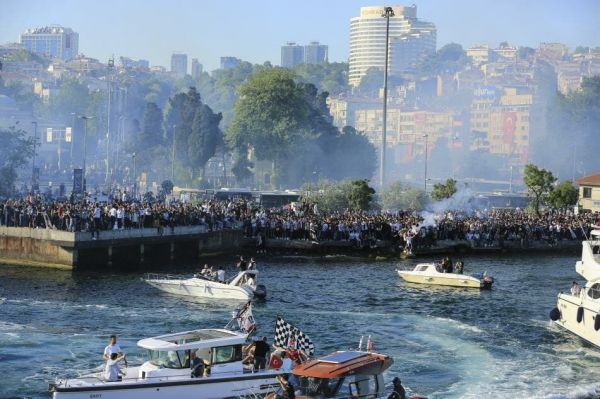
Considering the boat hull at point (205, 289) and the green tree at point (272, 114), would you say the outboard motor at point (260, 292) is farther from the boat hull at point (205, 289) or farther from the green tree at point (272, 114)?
the green tree at point (272, 114)

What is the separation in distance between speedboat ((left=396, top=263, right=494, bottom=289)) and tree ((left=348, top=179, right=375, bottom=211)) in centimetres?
3317

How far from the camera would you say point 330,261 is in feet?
245

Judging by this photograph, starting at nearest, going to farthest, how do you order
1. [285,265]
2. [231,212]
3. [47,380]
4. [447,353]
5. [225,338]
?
[225,338] → [47,380] → [447,353] → [285,265] → [231,212]

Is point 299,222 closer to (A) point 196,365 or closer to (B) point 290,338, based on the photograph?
(B) point 290,338

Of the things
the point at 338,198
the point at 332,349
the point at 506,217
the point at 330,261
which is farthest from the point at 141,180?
the point at 332,349

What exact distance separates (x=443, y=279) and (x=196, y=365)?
103 ft

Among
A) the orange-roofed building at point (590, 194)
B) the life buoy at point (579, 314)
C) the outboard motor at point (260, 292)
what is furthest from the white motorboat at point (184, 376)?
the orange-roofed building at point (590, 194)

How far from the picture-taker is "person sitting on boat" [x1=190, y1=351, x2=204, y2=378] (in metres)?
33.9

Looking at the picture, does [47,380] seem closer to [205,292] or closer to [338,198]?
[205,292]

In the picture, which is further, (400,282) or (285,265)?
(285,265)

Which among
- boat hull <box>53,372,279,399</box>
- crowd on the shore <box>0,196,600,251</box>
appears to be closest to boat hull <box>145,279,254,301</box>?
crowd on the shore <box>0,196,600,251</box>

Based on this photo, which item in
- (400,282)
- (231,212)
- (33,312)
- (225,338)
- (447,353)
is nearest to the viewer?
(225,338)

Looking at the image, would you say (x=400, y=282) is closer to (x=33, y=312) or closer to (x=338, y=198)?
(x=33, y=312)

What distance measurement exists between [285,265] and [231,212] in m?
12.4
